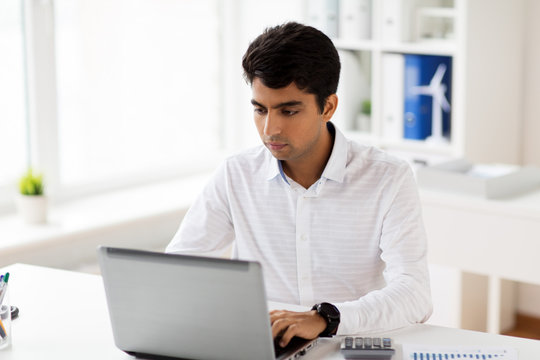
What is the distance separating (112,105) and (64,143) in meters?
0.28

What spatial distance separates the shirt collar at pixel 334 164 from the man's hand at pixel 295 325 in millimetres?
424

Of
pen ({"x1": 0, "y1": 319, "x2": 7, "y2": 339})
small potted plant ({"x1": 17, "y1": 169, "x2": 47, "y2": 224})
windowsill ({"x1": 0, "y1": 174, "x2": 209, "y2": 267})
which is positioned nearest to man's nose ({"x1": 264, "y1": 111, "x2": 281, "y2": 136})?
pen ({"x1": 0, "y1": 319, "x2": 7, "y2": 339})

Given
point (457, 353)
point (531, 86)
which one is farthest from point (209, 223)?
point (531, 86)

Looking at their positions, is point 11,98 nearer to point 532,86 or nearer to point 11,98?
point 11,98

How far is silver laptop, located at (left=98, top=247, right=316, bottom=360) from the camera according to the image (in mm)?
1398

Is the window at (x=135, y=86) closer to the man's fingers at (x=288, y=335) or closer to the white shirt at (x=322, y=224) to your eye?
the white shirt at (x=322, y=224)

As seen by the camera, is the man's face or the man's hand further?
the man's face

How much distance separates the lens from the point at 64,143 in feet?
10.7

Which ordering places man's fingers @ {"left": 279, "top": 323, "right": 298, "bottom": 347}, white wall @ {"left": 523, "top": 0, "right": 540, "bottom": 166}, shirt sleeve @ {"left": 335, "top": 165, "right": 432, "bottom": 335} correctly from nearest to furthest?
man's fingers @ {"left": 279, "top": 323, "right": 298, "bottom": 347} < shirt sleeve @ {"left": 335, "top": 165, "right": 432, "bottom": 335} < white wall @ {"left": 523, "top": 0, "right": 540, "bottom": 166}

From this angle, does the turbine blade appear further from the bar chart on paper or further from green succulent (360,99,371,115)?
the bar chart on paper

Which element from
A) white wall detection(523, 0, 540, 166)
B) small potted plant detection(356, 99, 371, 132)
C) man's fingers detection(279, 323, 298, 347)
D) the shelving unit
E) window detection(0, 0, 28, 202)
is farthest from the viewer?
small potted plant detection(356, 99, 371, 132)

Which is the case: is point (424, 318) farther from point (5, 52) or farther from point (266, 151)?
point (5, 52)

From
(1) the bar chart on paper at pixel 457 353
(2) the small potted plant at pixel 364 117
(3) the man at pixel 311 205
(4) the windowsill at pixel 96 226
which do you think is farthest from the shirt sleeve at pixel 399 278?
(2) the small potted plant at pixel 364 117

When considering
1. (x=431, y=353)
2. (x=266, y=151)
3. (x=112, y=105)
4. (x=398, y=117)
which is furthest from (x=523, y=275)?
(x=112, y=105)
